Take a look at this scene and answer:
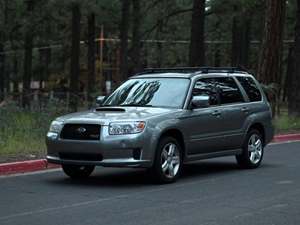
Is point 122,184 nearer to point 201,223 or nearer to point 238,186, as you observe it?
point 238,186

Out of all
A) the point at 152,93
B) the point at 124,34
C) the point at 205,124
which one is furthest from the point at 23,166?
the point at 124,34

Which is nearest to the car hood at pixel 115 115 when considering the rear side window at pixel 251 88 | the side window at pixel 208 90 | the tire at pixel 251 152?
the side window at pixel 208 90

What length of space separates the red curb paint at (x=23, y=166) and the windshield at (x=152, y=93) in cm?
182

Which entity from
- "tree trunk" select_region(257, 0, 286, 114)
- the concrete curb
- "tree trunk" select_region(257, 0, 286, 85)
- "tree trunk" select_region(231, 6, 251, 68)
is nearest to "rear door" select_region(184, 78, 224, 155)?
the concrete curb

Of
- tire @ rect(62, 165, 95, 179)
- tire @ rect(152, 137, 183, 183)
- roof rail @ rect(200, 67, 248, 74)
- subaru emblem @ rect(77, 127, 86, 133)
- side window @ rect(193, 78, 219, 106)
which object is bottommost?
tire @ rect(62, 165, 95, 179)

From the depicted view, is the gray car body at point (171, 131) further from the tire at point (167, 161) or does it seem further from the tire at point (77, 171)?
the tire at point (77, 171)

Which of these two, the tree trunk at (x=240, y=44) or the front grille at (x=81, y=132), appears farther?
the tree trunk at (x=240, y=44)

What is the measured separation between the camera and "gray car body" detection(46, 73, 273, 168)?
34.8 ft

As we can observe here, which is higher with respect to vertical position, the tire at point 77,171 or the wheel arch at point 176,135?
the wheel arch at point 176,135

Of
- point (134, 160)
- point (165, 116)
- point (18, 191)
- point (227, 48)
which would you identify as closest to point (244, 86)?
point (165, 116)

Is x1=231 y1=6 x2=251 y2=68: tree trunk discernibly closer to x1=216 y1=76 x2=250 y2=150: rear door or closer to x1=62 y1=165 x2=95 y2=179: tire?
x1=216 y1=76 x2=250 y2=150: rear door

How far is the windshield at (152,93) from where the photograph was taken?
11.7 metres

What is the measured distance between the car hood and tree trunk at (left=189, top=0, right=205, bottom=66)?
15.9m

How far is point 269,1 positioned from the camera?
962 inches
